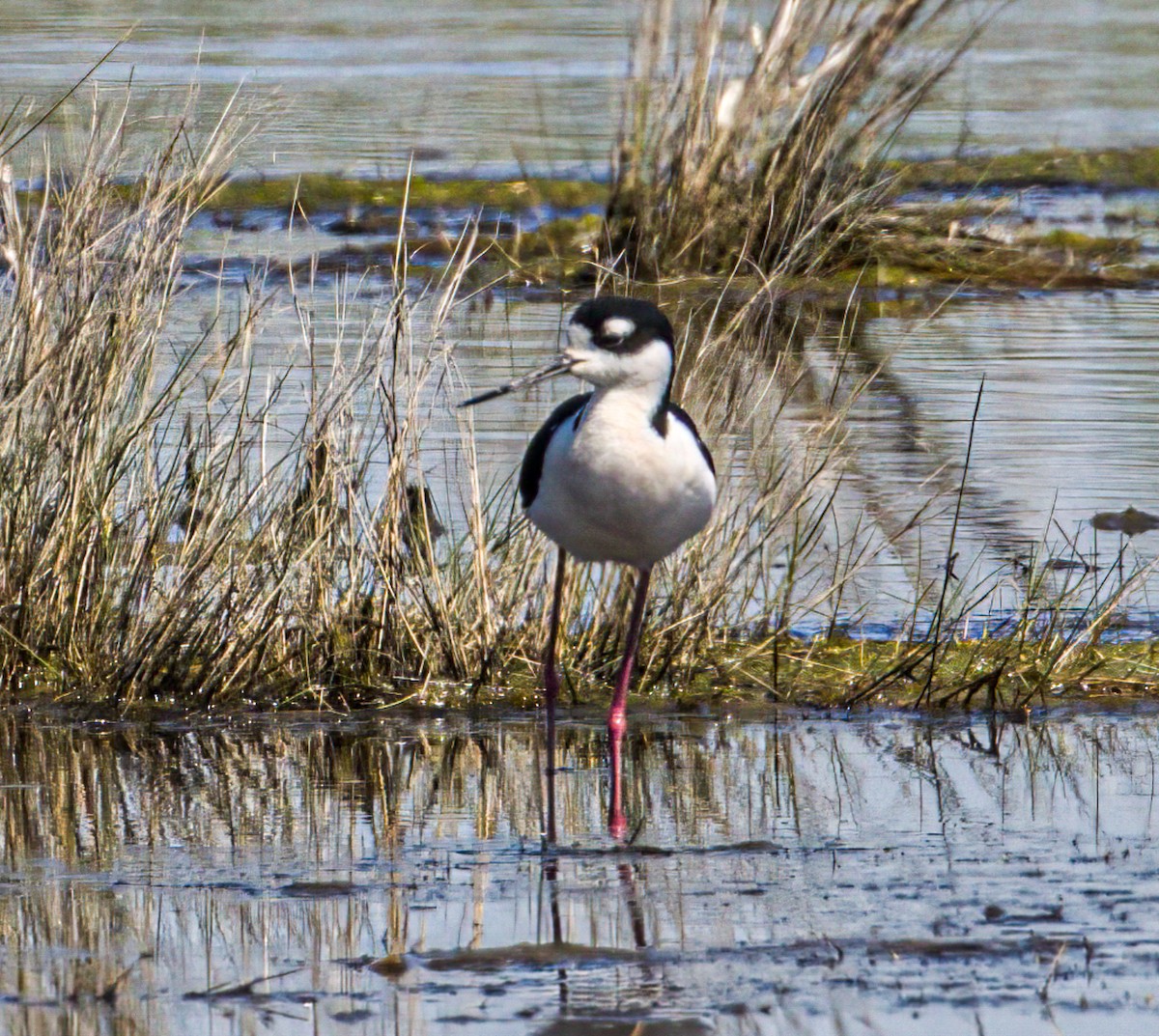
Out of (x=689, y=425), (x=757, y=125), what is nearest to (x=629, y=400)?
(x=689, y=425)

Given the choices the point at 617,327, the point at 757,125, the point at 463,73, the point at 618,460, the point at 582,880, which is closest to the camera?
the point at 582,880

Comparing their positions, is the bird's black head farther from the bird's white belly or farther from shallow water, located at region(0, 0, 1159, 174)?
shallow water, located at region(0, 0, 1159, 174)

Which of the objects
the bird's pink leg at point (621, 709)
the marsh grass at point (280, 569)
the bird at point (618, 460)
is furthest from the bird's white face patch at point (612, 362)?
the marsh grass at point (280, 569)

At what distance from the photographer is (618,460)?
4.70 meters

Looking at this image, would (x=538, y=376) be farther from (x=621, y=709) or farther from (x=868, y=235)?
(x=868, y=235)

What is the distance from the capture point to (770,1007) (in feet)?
10.9

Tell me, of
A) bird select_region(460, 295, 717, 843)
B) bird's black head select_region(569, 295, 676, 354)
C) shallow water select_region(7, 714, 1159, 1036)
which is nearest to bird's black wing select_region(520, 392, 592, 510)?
bird select_region(460, 295, 717, 843)

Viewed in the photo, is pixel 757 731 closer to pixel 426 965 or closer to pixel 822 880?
pixel 822 880

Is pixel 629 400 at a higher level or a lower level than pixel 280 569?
higher

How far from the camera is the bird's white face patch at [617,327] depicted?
4598 mm

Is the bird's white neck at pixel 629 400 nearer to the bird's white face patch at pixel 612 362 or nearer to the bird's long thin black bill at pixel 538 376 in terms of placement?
the bird's white face patch at pixel 612 362

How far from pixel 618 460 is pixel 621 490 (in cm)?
7

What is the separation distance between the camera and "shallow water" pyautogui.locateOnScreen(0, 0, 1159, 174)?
1673 centimetres

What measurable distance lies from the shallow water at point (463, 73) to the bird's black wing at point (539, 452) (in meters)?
7.94
